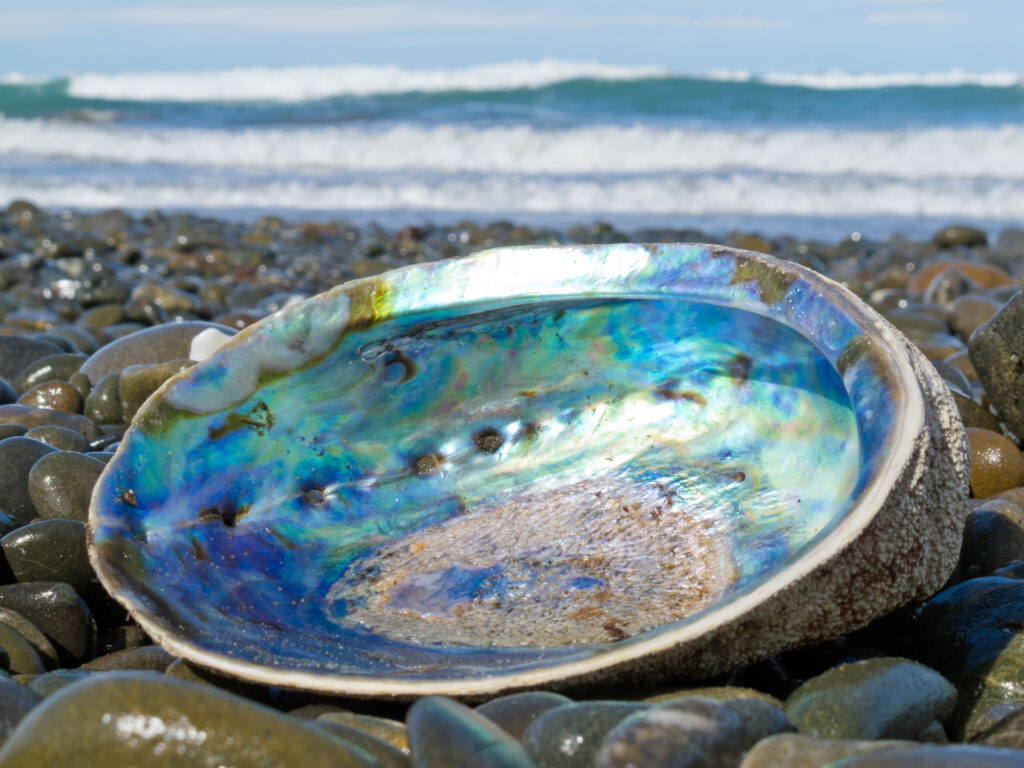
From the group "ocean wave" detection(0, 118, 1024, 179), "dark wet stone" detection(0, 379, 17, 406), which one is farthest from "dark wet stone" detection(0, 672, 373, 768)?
"ocean wave" detection(0, 118, 1024, 179)

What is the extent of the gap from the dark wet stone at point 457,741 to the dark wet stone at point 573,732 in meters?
0.04

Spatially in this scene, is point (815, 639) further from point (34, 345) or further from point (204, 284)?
point (204, 284)

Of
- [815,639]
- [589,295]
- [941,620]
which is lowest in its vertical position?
[941,620]

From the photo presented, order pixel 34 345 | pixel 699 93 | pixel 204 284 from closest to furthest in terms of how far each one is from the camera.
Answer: pixel 34 345 < pixel 204 284 < pixel 699 93

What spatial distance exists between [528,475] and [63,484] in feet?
3.58

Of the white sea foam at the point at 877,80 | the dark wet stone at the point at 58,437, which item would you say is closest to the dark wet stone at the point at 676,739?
the dark wet stone at the point at 58,437

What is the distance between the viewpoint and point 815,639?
1530 mm

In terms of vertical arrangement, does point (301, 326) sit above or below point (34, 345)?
above

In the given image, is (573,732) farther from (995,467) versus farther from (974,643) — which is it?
(995,467)

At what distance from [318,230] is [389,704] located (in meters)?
8.88

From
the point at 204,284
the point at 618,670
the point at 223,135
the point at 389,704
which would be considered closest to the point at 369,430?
the point at 389,704

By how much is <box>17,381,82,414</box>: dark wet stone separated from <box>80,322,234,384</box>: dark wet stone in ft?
0.66

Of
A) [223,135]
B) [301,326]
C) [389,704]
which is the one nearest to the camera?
[389,704]

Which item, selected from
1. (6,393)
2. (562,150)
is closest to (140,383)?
(6,393)
